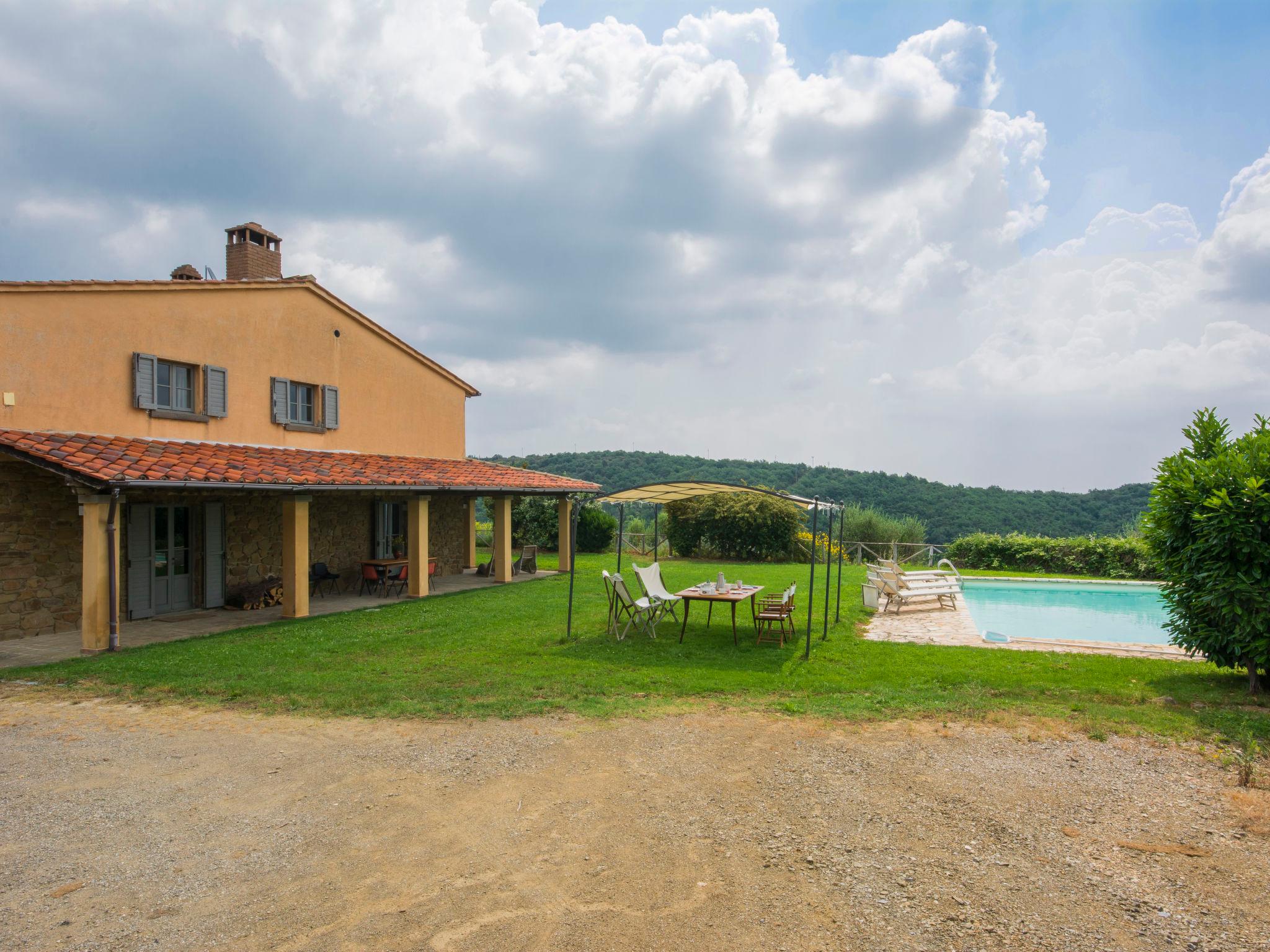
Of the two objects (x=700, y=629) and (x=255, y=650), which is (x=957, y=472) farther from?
(x=255, y=650)

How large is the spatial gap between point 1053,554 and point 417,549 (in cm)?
1875

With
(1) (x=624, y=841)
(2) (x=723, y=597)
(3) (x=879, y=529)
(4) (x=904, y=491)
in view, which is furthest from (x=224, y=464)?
(4) (x=904, y=491)

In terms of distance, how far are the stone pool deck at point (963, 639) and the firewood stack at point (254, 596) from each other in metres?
10.5

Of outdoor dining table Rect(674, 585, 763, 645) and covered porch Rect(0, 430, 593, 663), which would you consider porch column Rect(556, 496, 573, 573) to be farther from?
outdoor dining table Rect(674, 585, 763, 645)

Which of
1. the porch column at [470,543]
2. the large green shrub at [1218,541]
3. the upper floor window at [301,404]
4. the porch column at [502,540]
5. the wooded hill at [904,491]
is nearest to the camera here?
the large green shrub at [1218,541]

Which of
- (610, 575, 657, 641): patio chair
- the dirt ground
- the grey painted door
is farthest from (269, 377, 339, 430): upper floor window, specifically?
the dirt ground

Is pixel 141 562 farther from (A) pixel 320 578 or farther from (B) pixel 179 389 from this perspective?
(A) pixel 320 578

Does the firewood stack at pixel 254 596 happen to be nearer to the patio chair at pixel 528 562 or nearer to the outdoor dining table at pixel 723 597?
the patio chair at pixel 528 562

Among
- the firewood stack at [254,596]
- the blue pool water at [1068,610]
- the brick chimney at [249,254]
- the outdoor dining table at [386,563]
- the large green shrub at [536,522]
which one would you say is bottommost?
the blue pool water at [1068,610]

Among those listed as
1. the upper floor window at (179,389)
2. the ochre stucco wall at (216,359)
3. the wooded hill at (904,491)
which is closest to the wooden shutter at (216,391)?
the upper floor window at (179,389)

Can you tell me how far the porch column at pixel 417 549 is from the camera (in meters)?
14.8

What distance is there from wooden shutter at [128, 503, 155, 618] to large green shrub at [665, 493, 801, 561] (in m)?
15.3

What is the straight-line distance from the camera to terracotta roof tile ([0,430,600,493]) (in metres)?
9.11

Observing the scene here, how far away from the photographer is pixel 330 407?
1558cm
